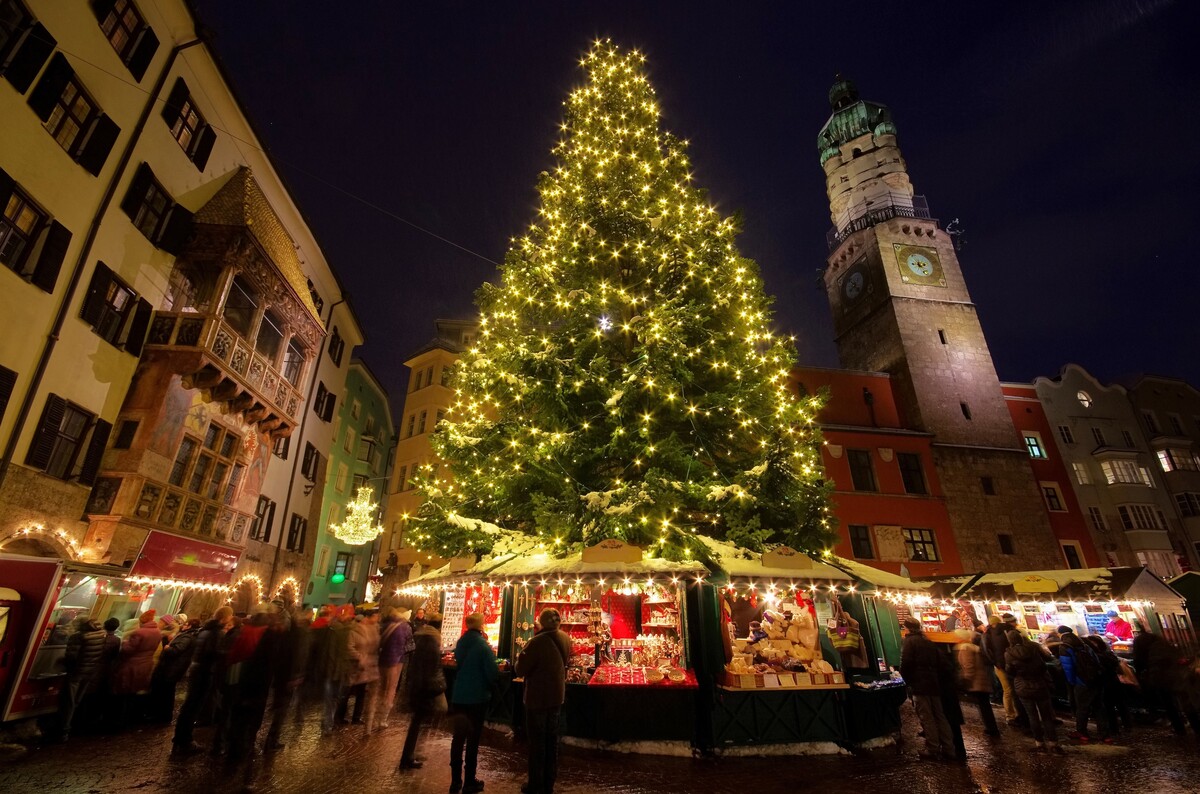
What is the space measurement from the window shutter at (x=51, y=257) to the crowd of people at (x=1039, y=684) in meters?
16.4

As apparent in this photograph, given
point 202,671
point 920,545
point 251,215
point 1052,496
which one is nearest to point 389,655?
point 202,671

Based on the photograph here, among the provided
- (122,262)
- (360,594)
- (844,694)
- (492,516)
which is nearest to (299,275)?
(122,262)

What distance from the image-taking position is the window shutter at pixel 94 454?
1145 centimetres

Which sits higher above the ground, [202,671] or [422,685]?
[202,671]

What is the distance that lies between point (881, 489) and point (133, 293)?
27.6 meters

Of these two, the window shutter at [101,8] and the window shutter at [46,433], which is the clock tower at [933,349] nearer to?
the window shutter at [46,433]

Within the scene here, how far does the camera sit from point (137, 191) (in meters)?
12.5

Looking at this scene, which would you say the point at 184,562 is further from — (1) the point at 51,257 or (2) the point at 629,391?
(2) the point at 629,391

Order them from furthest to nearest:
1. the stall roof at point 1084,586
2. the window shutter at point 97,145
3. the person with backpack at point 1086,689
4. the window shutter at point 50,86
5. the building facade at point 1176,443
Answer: the building facade at point 1176,443, the stall roof at point 1084,586, the window shutter at point 97,145, the window shutter at point 50,86, the person with backpack at point 1086,689

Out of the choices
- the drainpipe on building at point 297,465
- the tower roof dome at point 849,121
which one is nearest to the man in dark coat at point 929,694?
the drainpipe on building at point 297,465

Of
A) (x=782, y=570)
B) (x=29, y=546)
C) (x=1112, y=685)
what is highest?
(x=29, y=546)

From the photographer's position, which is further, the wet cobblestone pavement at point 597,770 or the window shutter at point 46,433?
the window shutter at point 46,433

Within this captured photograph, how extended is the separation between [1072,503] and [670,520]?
29.6 metres

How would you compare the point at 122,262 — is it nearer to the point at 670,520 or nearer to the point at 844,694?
the point at 670,520
